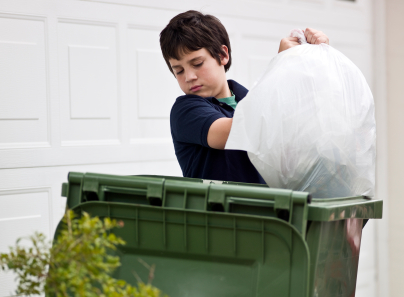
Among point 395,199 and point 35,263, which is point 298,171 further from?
point 395,199

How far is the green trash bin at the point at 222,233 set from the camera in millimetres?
798

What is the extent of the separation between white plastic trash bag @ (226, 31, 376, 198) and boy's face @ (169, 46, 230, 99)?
0.26 meters

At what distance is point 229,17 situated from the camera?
7.75 ft

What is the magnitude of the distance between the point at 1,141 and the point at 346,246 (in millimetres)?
1391

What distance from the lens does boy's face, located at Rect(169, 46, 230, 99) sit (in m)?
1.24

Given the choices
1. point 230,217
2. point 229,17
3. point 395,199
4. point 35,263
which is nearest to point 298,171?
point 230,217

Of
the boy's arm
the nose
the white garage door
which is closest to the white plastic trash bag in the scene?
the boy's arm

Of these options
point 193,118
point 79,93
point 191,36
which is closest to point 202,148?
point 193,118

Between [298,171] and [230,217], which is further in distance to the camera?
[298,171]

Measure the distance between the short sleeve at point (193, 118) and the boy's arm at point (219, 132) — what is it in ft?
0.05

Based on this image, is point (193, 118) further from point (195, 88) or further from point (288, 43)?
point (288, 43)

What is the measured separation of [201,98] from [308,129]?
1.16 feet

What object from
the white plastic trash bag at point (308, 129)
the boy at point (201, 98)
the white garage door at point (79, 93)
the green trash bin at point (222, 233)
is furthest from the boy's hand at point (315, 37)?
the white garage door at point (79, 93)

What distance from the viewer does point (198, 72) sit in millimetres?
1255
